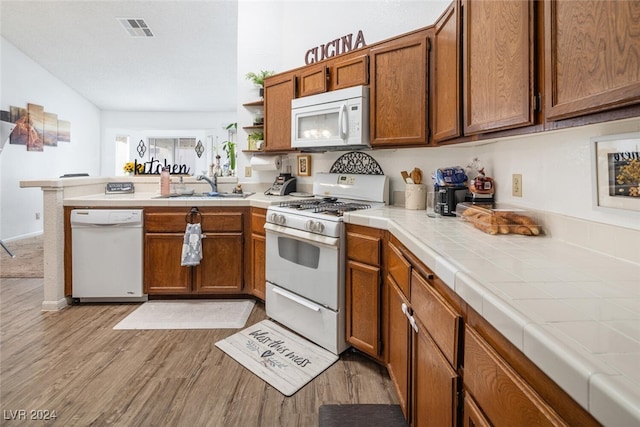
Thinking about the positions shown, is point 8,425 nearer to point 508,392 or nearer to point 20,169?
point 508,392

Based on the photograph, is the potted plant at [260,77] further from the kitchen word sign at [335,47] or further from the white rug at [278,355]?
the white rug at [278,355]

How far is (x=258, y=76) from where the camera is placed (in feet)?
11.5

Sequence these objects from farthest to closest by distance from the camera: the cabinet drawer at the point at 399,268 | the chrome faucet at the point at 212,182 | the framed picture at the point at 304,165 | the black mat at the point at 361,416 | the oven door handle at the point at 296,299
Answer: the chrome faucet at the point at 212,182 < the framed picture at the point at 304,165 < the oven door handle at the point at 296,299 < the black mat at the point at 361,416 < the cabinet drawer at the point at 399,268

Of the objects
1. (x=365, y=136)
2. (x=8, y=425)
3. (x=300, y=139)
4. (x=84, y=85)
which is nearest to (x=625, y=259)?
(x=365, y=136)

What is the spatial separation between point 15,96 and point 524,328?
7.20 meters

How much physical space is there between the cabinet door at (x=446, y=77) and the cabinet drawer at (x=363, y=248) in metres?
0.69

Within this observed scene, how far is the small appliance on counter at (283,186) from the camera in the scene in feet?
10.7

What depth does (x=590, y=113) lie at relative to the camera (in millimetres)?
876

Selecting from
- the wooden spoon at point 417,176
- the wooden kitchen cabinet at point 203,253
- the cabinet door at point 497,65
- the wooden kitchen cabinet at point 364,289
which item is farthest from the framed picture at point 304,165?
the cabinet door at point 497,65

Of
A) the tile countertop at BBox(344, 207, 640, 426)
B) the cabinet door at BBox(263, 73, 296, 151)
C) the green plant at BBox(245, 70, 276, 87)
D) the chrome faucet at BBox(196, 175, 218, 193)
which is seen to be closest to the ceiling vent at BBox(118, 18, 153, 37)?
the green plant at BBox(245, 70, 276, 87)

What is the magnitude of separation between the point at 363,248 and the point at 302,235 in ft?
1.42

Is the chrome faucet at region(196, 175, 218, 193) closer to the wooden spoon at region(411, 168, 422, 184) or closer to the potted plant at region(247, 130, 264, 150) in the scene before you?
the potted plant at region(247, 130, 264, 150)

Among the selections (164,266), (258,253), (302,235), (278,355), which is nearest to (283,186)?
(258,253)

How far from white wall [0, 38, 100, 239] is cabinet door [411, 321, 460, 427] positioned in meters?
6.27
